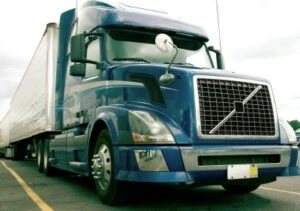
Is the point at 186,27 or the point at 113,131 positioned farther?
the point at 186,27

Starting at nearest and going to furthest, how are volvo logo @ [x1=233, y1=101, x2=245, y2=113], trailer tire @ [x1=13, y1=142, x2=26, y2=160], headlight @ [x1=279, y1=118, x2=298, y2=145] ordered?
volvo logo @ [x1=233, y1=101, x2=245, y2=113] < headlight @ [x1=279, y1=118, x2=298, y2=145] < trailer tire @ [x1=13, y1=142, x2=26, y2=160]

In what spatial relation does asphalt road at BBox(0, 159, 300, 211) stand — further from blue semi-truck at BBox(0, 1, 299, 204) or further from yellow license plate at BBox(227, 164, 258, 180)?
yellow license plate at BBox(227, 164, 258, 180)

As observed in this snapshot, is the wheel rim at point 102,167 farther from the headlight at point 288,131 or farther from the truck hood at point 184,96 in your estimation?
the headlight at point 288,131

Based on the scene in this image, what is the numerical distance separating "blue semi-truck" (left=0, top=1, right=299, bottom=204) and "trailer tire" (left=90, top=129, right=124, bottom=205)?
13 mm

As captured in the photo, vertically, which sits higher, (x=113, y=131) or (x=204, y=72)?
(x=204, y=72)

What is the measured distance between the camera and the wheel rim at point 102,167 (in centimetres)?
559

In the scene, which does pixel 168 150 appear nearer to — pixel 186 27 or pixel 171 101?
pixel 171 101

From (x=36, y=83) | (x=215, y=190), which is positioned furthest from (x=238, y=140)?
(x=36, y=83)

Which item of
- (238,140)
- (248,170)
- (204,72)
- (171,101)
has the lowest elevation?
(248,170)

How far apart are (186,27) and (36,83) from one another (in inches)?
235

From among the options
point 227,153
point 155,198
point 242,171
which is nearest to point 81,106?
point 155,198

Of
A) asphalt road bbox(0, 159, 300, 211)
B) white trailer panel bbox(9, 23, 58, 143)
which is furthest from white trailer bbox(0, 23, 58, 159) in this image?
asphalt road bbox(0, 159, 300, 211)

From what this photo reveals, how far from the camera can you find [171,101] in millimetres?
5160

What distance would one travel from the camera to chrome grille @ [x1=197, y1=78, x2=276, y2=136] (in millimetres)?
5125
